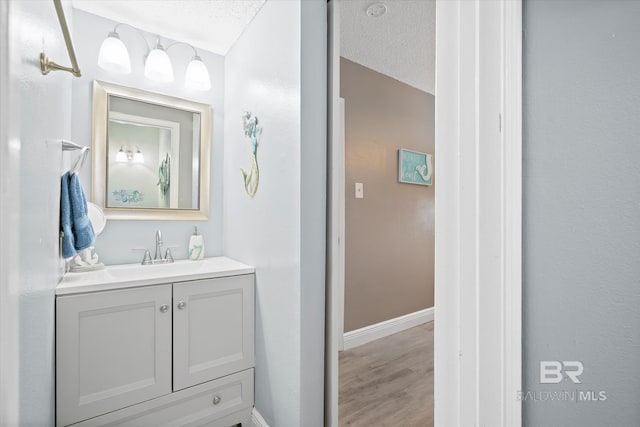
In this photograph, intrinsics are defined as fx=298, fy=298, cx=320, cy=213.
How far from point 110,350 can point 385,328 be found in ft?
6.88

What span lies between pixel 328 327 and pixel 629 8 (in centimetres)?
128

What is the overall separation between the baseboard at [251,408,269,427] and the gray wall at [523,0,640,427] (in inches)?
53.8

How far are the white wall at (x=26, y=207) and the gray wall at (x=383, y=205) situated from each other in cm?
186

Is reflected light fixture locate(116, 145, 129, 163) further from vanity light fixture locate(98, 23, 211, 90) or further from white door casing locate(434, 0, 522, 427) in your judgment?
white door casing locate(434, 0, 522, 427)

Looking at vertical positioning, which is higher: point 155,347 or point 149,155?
point 149,155

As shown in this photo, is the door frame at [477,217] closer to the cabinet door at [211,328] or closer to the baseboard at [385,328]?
the cabinet door at [211,328]

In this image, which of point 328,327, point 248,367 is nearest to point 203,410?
point 248,367

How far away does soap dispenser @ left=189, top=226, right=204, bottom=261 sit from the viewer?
6.36ft

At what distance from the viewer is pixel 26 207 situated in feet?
1.99

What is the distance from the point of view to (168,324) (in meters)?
1.41

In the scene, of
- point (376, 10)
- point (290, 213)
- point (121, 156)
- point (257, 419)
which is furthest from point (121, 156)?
point (376, 10)

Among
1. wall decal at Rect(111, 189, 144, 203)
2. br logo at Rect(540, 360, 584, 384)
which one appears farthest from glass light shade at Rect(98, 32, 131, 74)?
br logo at Rect(540, 360, 584, 384)

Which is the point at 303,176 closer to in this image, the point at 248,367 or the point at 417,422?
the point at 248,367

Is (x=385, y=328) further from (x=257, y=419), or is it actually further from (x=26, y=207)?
(x=26, y=207)
